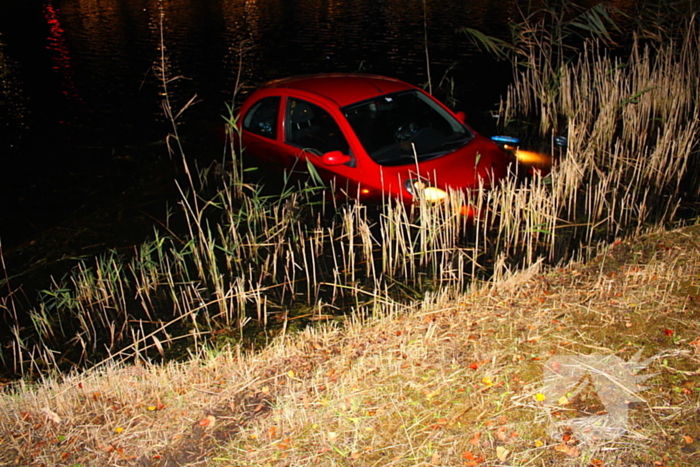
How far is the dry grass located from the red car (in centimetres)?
158

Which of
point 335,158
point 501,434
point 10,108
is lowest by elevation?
point 501,434

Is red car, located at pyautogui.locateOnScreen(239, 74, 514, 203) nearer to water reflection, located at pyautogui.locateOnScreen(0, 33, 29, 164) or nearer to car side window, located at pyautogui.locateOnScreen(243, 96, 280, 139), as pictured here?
car side window, located at pyautogui.locateOnScreen(243, 96, 280, 139)

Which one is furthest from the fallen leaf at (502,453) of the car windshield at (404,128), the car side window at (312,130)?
the car side window at (312,130)

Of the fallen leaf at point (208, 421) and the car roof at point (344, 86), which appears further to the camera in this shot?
the car roof at point (344, 86)

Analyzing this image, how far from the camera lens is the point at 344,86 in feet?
23.1

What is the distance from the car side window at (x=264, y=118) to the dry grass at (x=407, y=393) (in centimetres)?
312

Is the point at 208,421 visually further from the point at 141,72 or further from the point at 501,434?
the point at 141,72

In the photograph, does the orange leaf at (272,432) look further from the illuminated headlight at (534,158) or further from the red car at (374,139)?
the illuminated headlight at (534,158)

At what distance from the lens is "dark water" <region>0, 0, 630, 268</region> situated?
808cm

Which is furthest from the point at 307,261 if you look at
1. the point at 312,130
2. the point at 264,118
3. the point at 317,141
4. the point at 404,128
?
the point at 264,118

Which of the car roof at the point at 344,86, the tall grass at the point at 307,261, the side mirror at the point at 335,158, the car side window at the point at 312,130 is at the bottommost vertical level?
the tall grass at the point at 307,261

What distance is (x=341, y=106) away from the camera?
6668 mm

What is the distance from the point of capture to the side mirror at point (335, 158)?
20.8ft

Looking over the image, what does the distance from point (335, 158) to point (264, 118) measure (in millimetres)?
1730
